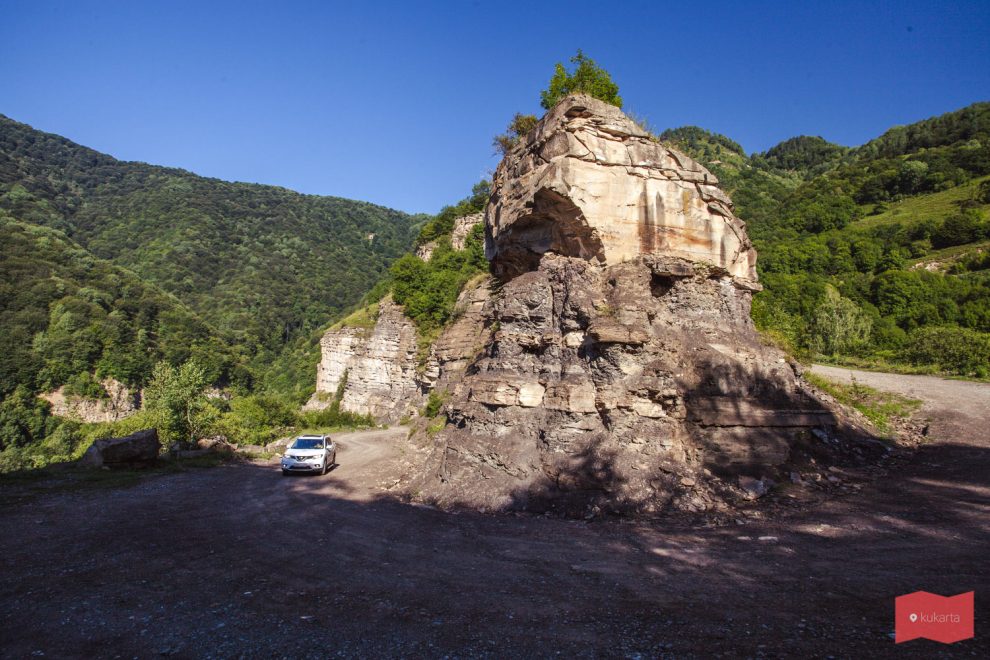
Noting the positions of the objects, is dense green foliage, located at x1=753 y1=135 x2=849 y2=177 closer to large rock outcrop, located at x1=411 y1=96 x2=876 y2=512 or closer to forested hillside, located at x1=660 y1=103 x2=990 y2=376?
forested hillside, located at x1=660 y1=103 x2=990 y2=376

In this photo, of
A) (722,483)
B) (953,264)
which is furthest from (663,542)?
(953,264)

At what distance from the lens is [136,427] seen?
25172 mm

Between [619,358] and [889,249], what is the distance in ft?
223

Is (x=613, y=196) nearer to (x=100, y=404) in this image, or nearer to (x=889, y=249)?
(x=100, y=404)

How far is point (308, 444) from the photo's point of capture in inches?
700

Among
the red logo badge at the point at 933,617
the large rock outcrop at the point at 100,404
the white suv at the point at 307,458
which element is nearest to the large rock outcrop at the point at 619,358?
the red logo badge at the point at 933,617

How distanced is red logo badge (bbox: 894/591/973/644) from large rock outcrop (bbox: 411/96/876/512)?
4.60m

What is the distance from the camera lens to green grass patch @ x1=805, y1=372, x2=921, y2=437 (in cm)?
1597

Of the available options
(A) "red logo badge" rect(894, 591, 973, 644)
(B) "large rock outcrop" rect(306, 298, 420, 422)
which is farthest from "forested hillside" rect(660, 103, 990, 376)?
(B) "large rock outcrop" rect(306, 298, 420, 422)

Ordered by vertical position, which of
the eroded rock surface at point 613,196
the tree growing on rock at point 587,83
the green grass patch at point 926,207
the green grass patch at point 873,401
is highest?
the green grass patch at point 926,207

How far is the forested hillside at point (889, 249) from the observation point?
37.0m

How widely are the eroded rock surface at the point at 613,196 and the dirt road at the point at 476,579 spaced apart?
750 cm

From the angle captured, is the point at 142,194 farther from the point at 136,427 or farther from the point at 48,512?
the point at 48,512

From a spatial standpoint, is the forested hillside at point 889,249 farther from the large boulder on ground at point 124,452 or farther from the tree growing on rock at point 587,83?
the large boulder on ground at point 124,452
